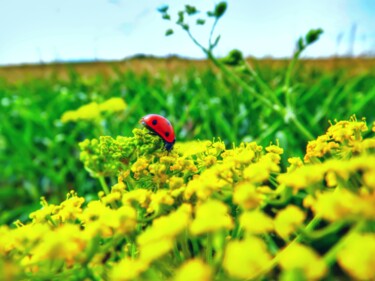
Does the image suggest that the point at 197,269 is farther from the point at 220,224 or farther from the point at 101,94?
the point at 101,94

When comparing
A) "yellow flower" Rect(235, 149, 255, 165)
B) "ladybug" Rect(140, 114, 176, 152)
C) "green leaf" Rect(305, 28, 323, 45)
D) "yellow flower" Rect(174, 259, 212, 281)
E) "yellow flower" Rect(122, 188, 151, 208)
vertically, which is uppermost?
"green leaf" Rect(305, 28, 323, 45)

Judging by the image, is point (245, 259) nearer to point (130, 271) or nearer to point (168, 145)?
point (130, 271)

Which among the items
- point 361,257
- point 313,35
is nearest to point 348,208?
point 361,257

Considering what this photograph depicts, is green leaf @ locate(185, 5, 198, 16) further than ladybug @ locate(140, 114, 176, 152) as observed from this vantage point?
Yes

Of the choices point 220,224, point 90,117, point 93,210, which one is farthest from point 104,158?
point 90,117

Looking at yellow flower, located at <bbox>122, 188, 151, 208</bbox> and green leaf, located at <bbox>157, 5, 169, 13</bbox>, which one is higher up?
green leaf, located at <bbox>157, 5, 169, 13</bbox>

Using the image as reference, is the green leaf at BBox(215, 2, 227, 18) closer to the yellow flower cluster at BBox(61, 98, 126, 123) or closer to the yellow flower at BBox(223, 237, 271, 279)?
the yellow flower cluster at BBox(61, 98, 126, 123)

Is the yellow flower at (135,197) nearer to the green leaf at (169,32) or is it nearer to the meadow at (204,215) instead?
the meadow at (204,215)

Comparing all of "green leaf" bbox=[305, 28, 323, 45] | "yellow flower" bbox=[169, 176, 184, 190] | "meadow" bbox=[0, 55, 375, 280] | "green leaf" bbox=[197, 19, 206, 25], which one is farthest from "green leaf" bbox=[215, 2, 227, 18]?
"yellow flower" bbox=[169, 176, 184, 190]
